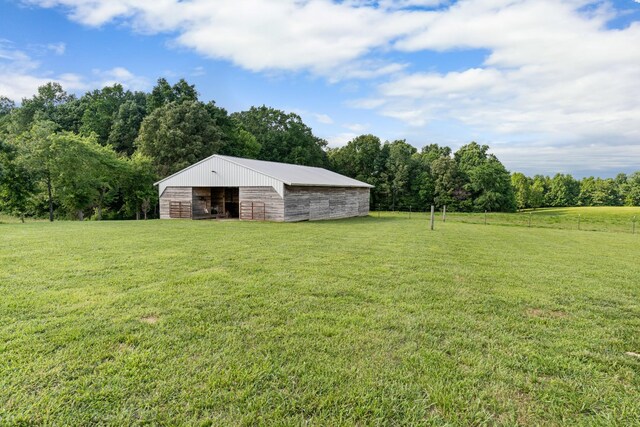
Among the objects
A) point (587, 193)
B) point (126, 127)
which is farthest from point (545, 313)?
point (587, 193)

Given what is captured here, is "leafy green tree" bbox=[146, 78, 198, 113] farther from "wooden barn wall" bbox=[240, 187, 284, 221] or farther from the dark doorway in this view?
"wooden barn wall" bbox=[240, 187, 284, 221]

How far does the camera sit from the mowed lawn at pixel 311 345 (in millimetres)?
2242

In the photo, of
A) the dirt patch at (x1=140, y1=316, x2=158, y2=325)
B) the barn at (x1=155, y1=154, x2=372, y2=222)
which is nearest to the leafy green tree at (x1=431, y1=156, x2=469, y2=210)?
the barn at (x1=155, y1=154, x2=372, y2=222)

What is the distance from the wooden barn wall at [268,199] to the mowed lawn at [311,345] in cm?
1158

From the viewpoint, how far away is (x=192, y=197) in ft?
66.9

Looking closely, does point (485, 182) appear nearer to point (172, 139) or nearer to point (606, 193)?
point (606, 193)

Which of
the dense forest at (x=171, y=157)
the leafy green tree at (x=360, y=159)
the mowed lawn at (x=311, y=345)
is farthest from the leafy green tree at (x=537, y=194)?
the mowed lawn at (x=311, y=345)

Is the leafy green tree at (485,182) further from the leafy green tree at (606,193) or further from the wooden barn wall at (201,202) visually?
the wooden barn wall at (201,202)

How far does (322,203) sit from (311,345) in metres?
17.9

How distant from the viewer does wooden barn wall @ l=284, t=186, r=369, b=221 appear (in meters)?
18.2

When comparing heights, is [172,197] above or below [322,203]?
above

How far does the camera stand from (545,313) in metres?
4.13

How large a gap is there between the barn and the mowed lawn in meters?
11.9

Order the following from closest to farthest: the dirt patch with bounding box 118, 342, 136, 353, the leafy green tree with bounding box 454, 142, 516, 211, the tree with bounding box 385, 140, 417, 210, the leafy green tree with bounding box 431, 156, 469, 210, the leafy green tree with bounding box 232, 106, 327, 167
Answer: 1. the dirt patch with bounding box 118, 342, 136, 353
2. the leafy green tree with bounding box 454, 142, 516, 211
3. the leafy green tree with bounding box 431, 156, 469, 210
4. the tree with bounding box 385, 140, 417, 210
5. the leafy green tree with bounding box 232, 106, 327, 167
